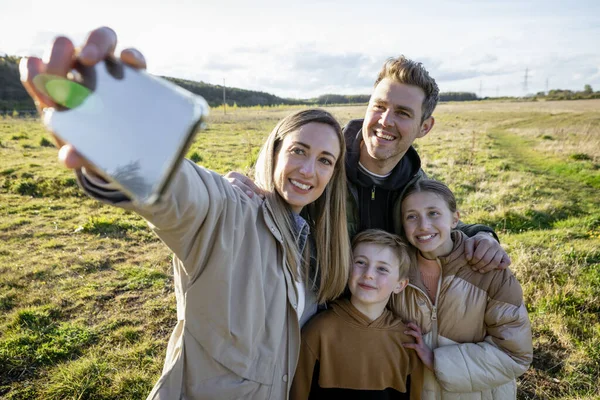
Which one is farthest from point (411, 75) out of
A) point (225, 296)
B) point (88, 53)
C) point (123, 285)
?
point (123, 285)

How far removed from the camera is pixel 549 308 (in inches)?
178

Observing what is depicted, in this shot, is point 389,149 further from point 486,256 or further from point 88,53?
point 88,53

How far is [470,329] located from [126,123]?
247 centimetres

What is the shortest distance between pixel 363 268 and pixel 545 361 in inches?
103

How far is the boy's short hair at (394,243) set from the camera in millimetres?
2629

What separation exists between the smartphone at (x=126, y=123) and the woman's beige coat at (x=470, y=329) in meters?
2.13

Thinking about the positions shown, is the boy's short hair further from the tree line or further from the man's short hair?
the tree line

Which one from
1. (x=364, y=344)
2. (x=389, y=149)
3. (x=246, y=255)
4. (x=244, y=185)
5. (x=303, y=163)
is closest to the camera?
(x=246, y=255)

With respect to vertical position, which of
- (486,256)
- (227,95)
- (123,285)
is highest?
(227,95)

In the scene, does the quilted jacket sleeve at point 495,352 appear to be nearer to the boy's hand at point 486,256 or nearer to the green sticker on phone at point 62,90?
the boy's hand at point 486,256

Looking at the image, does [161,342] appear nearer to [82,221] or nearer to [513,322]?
[513,322]

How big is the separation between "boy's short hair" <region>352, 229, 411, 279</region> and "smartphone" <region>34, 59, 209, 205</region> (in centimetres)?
191

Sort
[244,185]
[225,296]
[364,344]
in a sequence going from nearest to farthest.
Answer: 1. [225,296]
2. [244,185]
3. [364,344]

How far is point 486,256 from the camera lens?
8.32 feet
